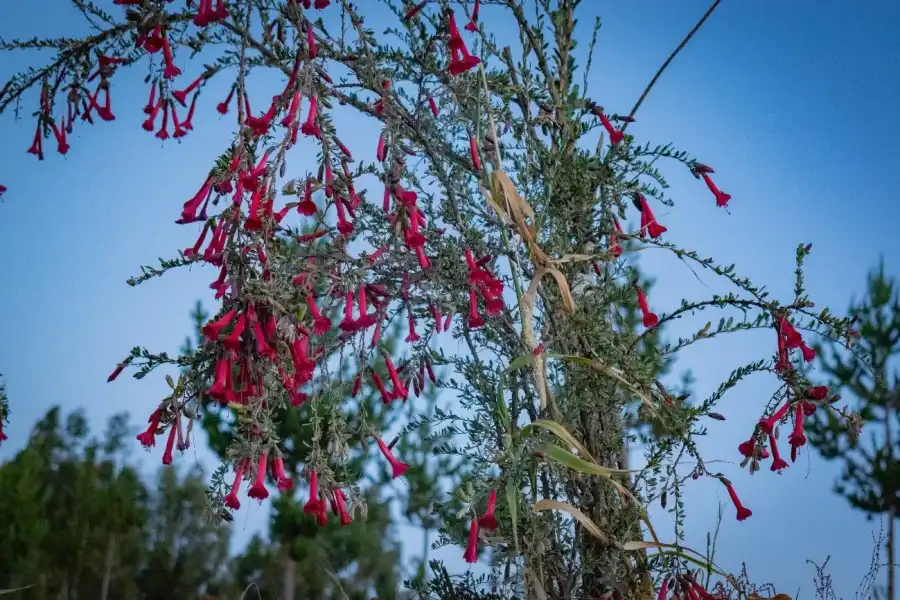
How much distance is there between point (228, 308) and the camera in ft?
6.02

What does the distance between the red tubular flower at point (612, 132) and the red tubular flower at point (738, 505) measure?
104cm

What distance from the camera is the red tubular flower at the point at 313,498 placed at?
1.92 metres

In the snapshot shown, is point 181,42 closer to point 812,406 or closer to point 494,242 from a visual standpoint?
point 494,242

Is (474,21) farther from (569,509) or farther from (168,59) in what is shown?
(569,509)

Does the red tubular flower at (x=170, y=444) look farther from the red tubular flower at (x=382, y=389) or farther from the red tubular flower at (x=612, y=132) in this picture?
the red tubular flower at (x=612, y=132)

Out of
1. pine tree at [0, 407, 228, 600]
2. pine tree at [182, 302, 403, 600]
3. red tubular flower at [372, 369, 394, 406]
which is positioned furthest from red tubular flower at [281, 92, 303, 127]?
pine tree at [0, 407, 228, 600]

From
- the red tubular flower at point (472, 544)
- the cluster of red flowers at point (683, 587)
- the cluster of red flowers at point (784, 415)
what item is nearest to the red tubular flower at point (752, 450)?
the cluster of red flowers at point (784, 415)

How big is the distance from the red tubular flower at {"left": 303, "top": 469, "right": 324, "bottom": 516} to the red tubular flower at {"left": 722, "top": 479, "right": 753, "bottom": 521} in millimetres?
1191

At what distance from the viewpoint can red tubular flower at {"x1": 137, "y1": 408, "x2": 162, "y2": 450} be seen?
1.91 meters

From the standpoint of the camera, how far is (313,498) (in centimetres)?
194

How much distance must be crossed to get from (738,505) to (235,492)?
139 centimetres

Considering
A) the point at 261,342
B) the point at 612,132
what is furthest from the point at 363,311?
the point at 612,132

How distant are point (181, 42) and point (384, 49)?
Answer: 645mm

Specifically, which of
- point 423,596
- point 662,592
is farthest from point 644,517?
point 423,596
